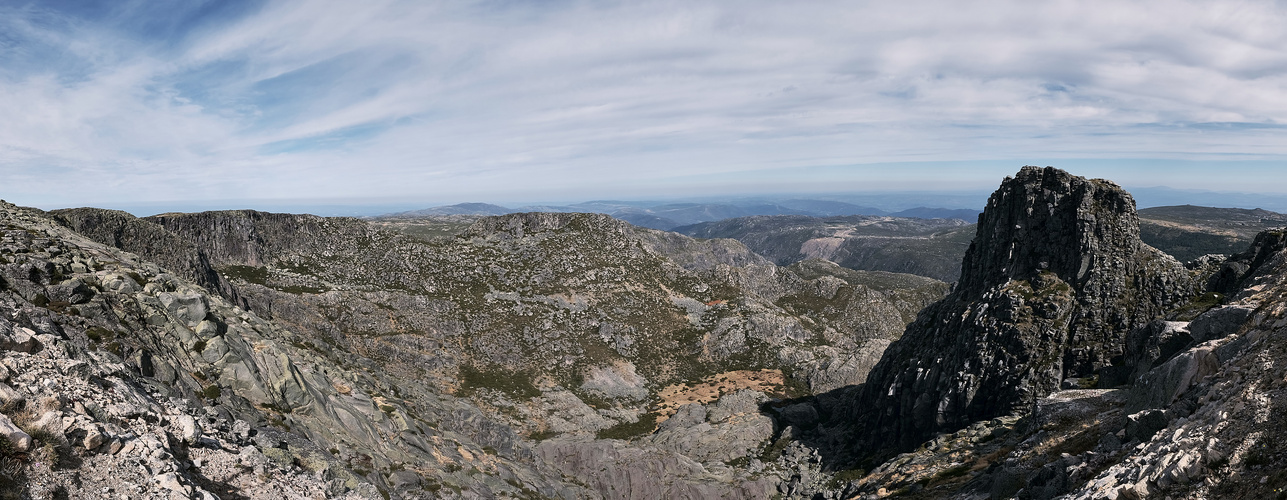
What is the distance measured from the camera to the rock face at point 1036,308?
50.4 meters

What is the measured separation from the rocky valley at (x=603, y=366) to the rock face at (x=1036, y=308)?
0.89 ft

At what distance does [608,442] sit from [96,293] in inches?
2109

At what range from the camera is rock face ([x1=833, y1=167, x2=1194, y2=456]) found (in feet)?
165

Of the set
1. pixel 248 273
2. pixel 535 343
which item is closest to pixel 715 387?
pixel 535 343

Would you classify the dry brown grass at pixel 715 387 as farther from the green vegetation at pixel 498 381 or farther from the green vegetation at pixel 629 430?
the green vegetation at pixel 498 381

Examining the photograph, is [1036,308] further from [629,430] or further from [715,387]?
[629,430]

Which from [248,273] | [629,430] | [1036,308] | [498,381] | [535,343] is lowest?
[629,430]

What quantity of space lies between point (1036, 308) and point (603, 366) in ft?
207

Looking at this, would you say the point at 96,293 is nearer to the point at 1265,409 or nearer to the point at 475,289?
the point at 1265,409

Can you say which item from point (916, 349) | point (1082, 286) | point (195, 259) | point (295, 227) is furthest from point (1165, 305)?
point (295, 227)

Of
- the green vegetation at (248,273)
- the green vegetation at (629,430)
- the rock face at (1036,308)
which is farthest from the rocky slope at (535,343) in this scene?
the rock face at (1036,308)

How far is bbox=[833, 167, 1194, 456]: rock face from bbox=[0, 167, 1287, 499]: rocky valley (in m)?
0.27

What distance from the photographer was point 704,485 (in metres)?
62.0

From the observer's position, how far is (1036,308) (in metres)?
54.2
